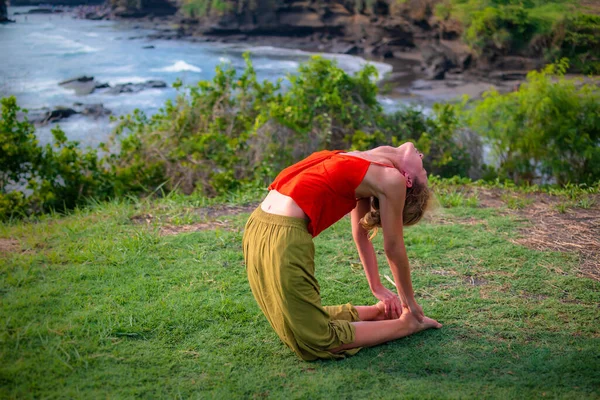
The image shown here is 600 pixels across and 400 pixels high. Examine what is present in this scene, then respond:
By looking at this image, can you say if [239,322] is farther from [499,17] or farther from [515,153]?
[499,17]

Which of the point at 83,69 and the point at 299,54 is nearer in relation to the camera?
the point at 83,69

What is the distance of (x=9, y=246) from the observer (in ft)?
14.0

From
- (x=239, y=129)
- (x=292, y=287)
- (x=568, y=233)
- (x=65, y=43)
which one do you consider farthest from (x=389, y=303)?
(x=65, y=43)

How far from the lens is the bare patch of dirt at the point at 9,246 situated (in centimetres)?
415

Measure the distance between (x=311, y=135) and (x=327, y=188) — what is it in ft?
15.1

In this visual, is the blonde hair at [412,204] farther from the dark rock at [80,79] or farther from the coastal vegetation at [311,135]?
the dark rock at [80,79]

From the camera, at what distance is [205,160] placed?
6.80 m

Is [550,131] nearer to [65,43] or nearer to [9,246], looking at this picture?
[9,246]

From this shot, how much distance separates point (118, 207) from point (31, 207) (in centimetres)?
135

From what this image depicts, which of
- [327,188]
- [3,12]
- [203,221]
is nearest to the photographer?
[327,188]

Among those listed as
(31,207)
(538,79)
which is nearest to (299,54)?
(538,79)

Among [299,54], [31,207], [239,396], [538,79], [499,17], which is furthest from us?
[299,54]

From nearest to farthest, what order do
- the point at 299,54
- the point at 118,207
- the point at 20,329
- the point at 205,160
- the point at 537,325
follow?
the point at 20,329, the point at 537,325, the point at 118,207, the point at 205,160, the point at 299,54

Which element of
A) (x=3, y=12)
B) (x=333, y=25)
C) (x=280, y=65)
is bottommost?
(x=280, y=65)
